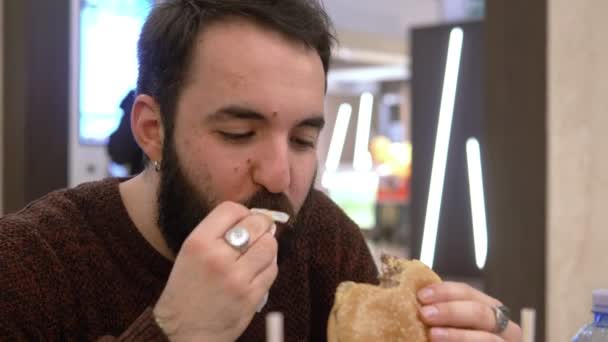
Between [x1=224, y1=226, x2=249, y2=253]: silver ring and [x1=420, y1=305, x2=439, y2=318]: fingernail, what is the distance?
26 cm

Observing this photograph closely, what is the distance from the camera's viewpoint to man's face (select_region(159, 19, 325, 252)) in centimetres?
112

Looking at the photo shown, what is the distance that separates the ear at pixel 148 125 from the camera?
1.30 m

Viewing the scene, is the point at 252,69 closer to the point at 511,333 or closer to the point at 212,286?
the point at 212,286

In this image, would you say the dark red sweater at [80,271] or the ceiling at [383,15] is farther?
the ceiling at [383,15]

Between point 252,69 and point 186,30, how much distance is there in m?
0.17

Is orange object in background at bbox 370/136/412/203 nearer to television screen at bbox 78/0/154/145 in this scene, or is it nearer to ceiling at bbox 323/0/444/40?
ceiling at bbox 323/0/444/40

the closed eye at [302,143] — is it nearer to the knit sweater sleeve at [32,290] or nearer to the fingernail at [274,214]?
the fingernail at [274,214]

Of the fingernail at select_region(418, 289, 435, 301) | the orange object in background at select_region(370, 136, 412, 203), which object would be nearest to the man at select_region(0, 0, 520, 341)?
the fingernail at select_region(418, 289, 435, 301)

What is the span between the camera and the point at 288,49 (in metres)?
1.18

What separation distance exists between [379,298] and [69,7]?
2260mm

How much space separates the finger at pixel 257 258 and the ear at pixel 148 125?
0.38 metres

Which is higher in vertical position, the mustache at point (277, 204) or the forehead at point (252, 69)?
the forehead at point (252, 69)
